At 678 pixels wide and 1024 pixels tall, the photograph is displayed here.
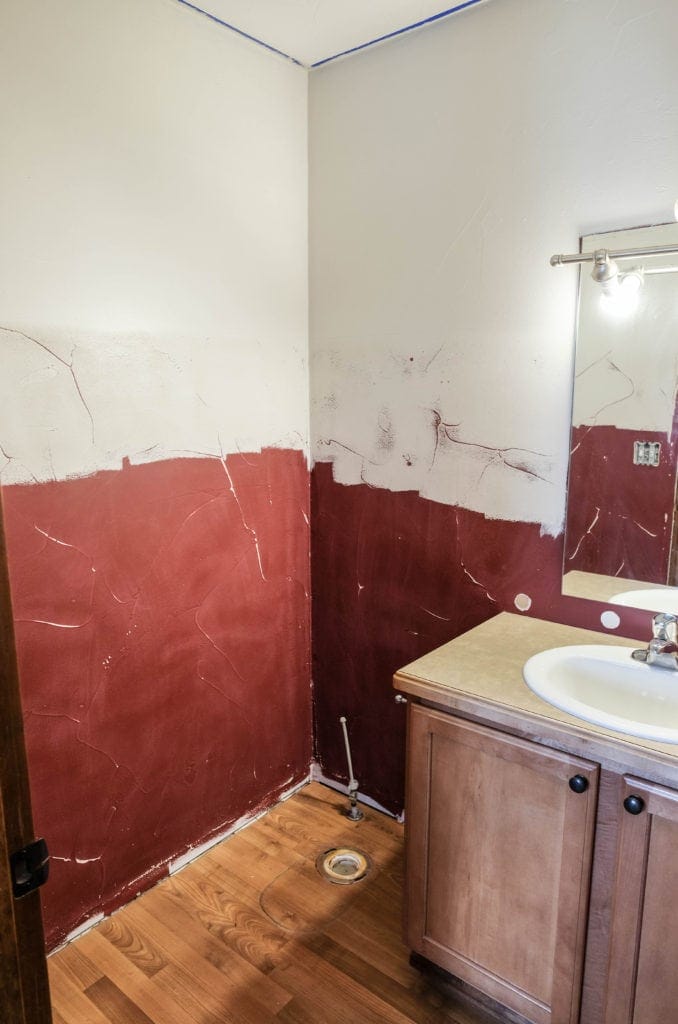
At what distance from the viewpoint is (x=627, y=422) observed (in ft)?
5.65

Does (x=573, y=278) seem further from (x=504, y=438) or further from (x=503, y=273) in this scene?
(x=504, y=438)

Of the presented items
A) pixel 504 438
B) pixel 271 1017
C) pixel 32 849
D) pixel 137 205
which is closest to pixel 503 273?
pixel 504 438

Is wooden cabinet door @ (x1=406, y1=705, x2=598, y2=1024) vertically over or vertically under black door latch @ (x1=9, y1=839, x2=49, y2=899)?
under

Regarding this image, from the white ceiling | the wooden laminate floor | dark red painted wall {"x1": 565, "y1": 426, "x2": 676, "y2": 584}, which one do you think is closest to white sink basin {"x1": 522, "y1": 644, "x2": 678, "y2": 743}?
dark red painted wall {"x1": 565, "y1": 426, "x2": 676, "y2": 584}

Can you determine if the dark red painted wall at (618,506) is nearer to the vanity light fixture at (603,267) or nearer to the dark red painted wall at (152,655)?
the vanity light fixture at (603,267)

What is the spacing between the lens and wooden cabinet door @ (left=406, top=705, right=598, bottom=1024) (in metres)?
1.38

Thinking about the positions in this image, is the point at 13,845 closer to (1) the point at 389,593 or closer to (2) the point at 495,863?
(2) the point at 495,863

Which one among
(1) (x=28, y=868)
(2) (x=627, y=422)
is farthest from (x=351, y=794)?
(1) (x=28, y=868)

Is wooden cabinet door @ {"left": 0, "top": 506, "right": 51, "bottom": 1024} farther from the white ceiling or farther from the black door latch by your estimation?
the white ceiling

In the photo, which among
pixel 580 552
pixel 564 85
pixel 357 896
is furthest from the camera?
pixel 357 896

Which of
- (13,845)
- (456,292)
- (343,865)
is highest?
(456,292)

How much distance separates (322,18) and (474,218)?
687mm

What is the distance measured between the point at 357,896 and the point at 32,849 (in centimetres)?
141

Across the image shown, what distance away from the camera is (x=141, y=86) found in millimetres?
1770
